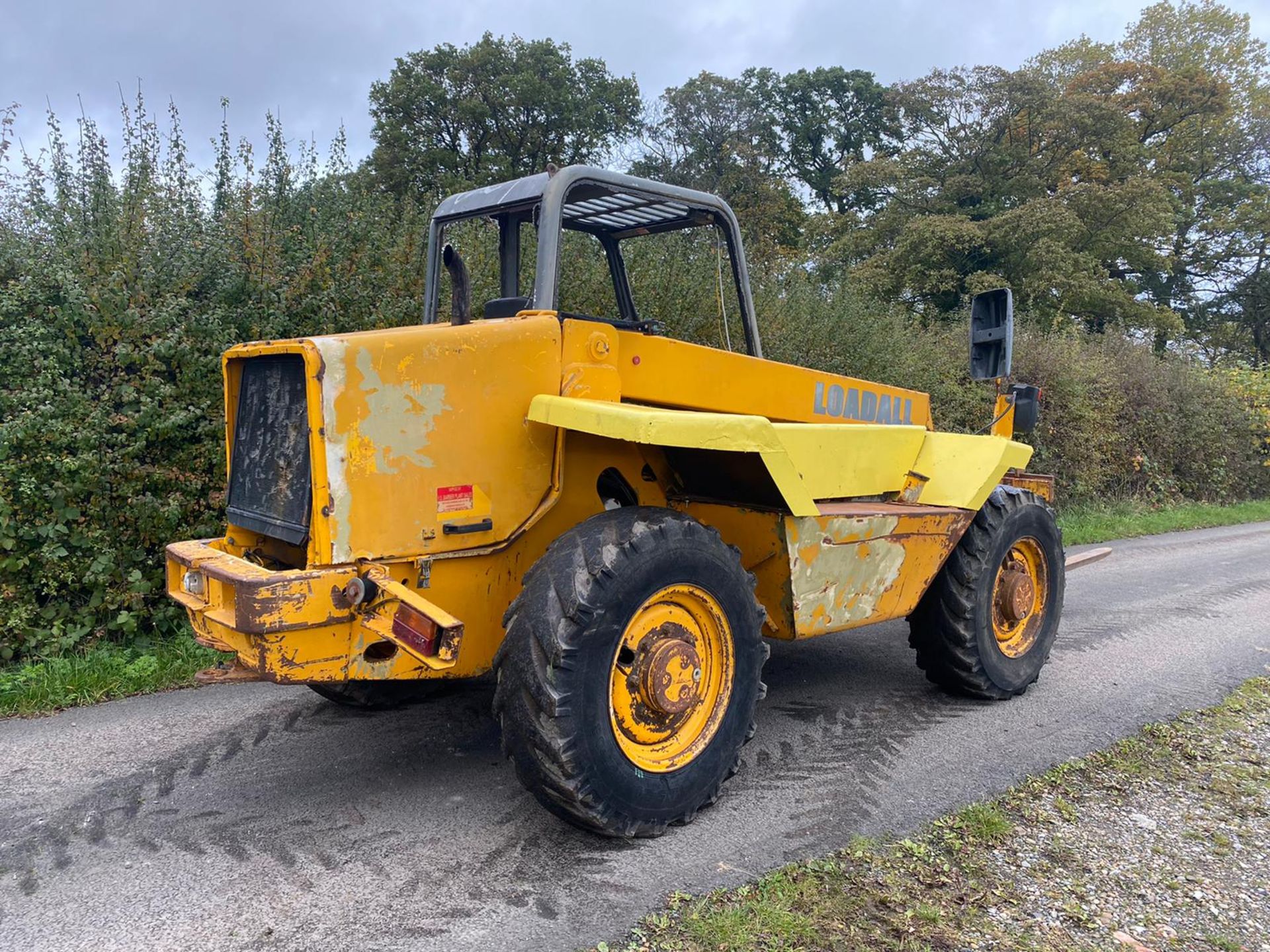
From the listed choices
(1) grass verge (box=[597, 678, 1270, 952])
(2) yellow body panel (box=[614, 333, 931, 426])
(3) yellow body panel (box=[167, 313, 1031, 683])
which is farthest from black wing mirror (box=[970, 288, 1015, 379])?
(1) grass verge (box=[597, 678, 1270, 952])

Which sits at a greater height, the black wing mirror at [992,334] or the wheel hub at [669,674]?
the black wing mirror at [992,334]

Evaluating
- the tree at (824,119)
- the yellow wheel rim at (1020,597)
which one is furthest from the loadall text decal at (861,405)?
the tree at (824,119)

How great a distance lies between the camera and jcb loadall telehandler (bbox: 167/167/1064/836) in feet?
9.73

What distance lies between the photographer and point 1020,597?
4.88 meters

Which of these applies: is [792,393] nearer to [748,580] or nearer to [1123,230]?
[748,580]

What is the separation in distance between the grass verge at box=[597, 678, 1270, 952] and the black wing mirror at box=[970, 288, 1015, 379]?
2.17 m

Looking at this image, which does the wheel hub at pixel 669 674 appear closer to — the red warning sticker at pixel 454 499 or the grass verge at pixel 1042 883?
the grass verge at pixel 1042 883

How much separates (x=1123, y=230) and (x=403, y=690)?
23.6 m

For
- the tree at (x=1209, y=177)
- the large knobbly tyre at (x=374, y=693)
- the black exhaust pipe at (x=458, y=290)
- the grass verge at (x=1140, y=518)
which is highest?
the tree at (x=1209, y=177)

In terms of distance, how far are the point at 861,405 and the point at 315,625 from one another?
10.6 ft

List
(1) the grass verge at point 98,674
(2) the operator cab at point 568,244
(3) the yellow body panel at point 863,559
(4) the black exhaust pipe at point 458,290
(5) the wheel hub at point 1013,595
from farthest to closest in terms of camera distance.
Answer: (5) the wheel hub at point 1013,595 < (1) the grass verge at point 98,674 < (3) the yellow body panel at point 863,559 < (2) the operator cab at point 568,244 < (4) the black exhaust pipe at point 458,290

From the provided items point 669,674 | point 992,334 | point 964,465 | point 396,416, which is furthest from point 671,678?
point 992,334

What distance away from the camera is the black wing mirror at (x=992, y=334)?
4.90 metres

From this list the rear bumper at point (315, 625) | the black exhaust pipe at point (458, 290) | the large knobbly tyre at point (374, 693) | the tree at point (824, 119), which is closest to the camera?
the rear bumper at point (315, 625)
